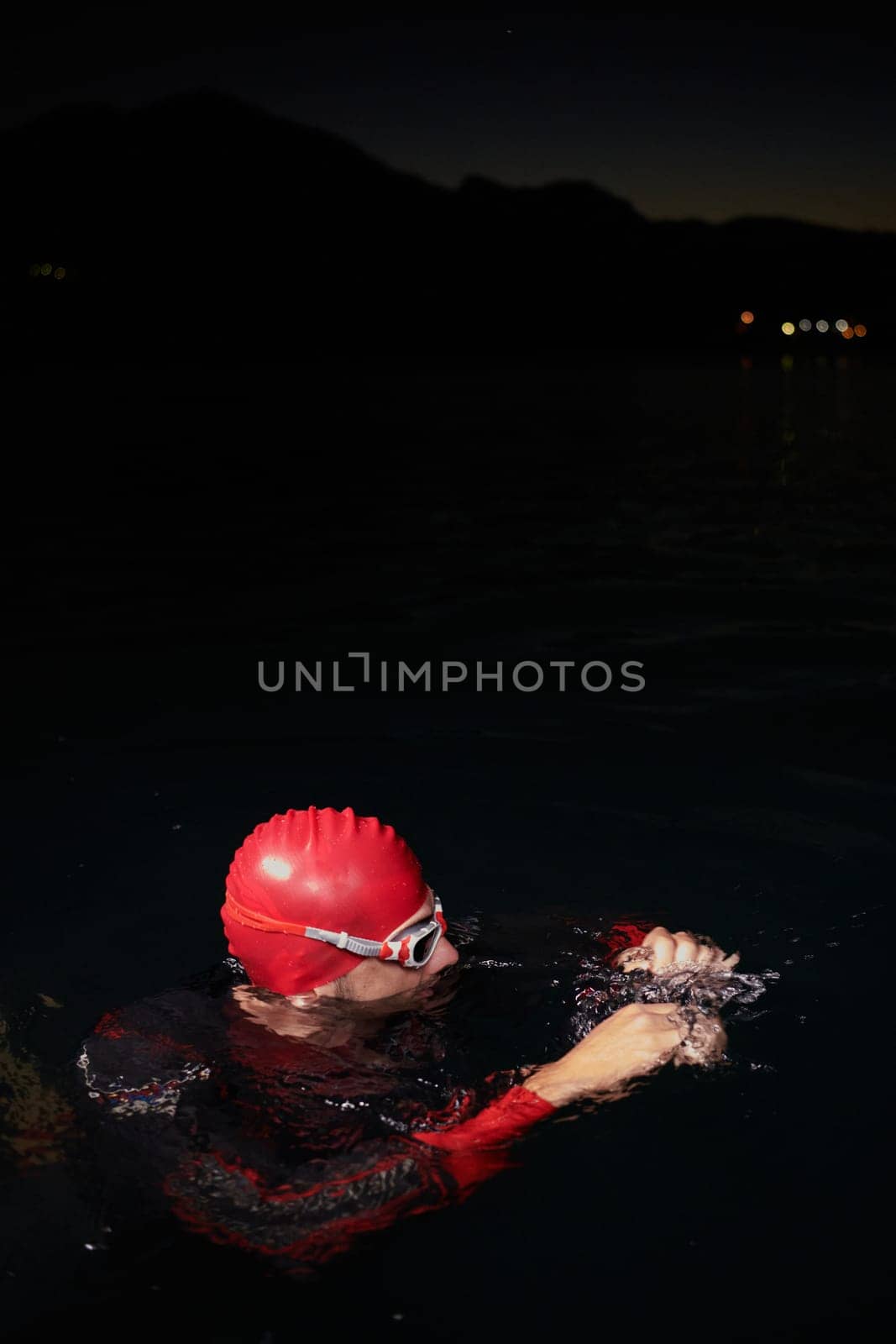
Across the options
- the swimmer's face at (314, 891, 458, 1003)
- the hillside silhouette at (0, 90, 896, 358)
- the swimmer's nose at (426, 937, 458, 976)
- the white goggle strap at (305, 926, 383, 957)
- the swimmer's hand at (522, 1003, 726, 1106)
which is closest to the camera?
the swimmer's hand at (522, 1003, 726, 1106)

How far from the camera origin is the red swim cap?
3631 mm

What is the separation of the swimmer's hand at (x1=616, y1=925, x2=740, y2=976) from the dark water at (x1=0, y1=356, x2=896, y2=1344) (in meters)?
0.31

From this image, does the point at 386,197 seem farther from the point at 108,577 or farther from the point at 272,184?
the point at 108,577

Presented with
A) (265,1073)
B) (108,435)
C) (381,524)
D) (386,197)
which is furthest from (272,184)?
(265,1073)

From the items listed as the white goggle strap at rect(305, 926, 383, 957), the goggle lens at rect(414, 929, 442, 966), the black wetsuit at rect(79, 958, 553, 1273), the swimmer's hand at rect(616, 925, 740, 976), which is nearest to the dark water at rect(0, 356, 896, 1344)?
the black wetsuit at rect(79, 958, 553, 1273)

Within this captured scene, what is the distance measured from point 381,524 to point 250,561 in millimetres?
2924

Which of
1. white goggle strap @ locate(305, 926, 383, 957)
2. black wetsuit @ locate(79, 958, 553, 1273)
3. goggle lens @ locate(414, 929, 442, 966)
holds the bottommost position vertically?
black wetsuit @ locate(79, 958, 553, 1273)

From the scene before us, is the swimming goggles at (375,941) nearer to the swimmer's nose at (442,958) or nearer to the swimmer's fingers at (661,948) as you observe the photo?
the swimmer's nose at (442,958)

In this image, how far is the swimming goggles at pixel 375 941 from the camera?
11.9 feet

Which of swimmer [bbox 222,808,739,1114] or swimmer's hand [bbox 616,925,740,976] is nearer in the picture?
swimmer [bbox 222,808,739,1114]

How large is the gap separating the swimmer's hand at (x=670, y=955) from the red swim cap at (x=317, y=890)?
0.87m

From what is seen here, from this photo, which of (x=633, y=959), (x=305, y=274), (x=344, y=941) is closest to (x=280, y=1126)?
(x=344, y=941)

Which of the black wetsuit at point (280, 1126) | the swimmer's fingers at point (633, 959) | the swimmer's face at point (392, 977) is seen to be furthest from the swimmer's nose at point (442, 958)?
the swimmer's fingers at point (633, 959)

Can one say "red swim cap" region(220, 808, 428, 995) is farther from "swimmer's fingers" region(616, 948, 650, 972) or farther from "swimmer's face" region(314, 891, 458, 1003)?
"swimmer's fingers" region(616, 948, 650, 972)
